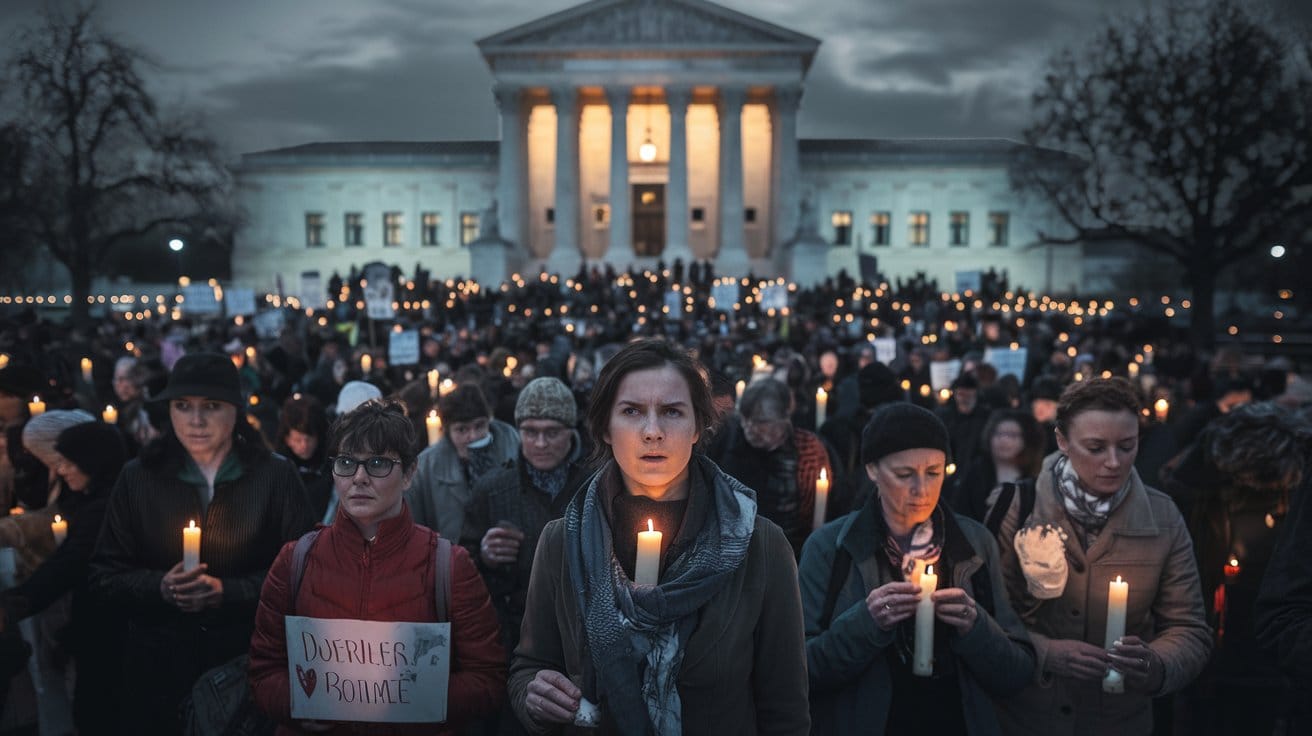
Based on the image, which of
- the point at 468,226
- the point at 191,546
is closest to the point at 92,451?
the point at 191,546

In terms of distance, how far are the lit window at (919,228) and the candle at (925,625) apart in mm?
56973

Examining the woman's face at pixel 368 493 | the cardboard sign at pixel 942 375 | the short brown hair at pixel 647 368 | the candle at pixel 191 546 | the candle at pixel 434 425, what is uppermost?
the short brown hair at pixel 647 368

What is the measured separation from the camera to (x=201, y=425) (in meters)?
4.16

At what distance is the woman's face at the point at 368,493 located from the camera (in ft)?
11.5

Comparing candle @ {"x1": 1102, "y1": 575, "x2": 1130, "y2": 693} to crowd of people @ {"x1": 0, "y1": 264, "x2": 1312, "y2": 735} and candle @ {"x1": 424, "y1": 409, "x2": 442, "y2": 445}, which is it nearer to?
crowd of people @ {"x1": 0, "y1": 264, "x2": 1312, "y2": 735}

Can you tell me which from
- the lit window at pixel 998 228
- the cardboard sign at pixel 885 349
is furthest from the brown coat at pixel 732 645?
the lit window at pixel 998 228

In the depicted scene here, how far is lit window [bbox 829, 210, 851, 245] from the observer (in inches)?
2255

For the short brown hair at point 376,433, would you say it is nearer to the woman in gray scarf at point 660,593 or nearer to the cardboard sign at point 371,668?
the cardboard sign at point 371,668

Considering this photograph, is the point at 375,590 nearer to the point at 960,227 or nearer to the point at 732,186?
the point at 732,186

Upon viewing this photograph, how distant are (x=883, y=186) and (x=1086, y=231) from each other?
23278 millimetres

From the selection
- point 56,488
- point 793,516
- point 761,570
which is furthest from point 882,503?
point 56,488

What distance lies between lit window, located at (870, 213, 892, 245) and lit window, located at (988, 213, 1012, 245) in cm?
597

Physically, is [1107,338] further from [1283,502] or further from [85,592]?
[85,592]

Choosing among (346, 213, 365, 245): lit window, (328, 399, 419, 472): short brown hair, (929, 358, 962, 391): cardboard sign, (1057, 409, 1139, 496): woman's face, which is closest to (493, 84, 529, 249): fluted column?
(346, 213, 365, 245): lit window
